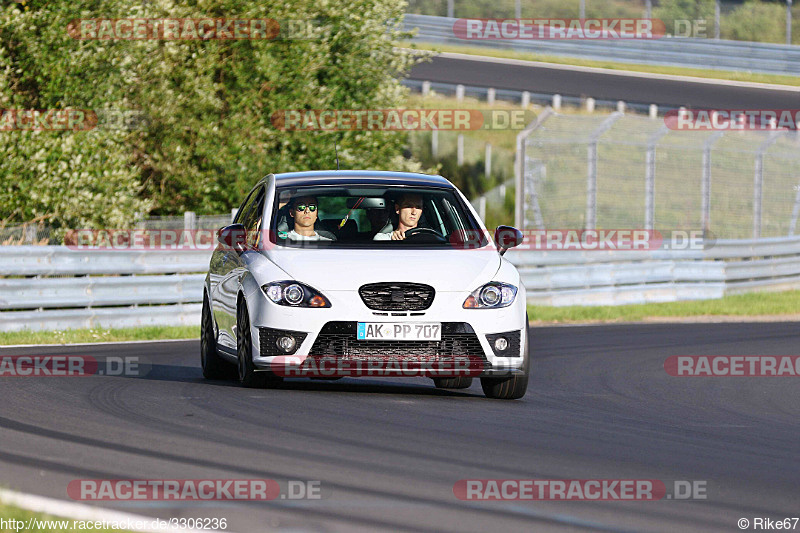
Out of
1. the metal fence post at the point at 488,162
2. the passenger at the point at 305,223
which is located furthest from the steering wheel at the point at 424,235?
the metal fence post at the point at 488,162

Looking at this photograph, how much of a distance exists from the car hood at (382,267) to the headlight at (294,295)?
5 centimetres

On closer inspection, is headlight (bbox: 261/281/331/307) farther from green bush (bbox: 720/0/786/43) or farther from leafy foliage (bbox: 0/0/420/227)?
green bush (bbox: 720/0/786/43)

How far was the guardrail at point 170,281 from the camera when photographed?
16.9 m

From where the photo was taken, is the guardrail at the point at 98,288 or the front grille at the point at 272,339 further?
the guardrail at the point at 98,288

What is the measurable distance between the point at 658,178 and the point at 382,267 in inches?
1232

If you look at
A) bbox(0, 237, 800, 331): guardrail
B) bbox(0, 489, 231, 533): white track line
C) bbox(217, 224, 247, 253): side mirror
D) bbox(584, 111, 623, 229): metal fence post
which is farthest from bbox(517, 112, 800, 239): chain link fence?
bbox(0, 489, 231, 533): white track line

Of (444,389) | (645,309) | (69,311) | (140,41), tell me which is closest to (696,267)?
(645,309)

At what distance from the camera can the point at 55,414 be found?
8.99 m

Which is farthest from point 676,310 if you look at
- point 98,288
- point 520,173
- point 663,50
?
point 663,50

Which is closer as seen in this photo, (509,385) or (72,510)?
(72,510)

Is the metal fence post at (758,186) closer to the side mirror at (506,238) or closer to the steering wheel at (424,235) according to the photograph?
the side mirror at (506,238)

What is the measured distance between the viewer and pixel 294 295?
974 cm

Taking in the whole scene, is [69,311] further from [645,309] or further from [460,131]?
[460,131]

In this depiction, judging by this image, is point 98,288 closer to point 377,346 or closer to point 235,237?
point 235,237
